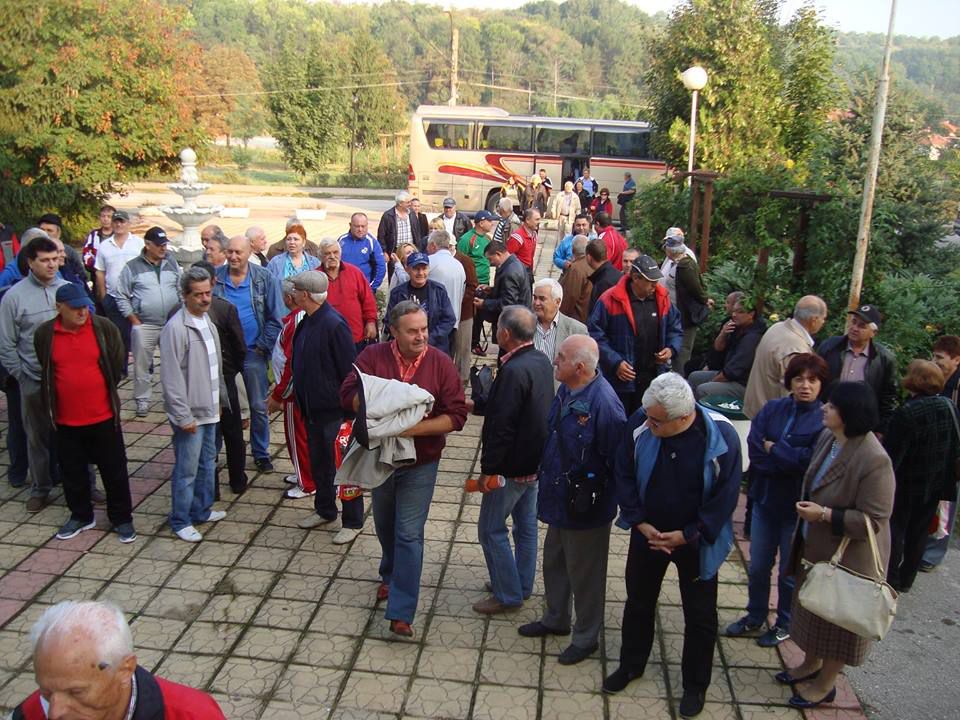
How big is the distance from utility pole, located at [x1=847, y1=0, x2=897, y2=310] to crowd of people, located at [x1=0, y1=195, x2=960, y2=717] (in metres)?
1.22

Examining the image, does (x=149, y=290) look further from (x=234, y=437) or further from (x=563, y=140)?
(x=563, y=140)

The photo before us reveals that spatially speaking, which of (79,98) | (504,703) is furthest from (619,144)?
(504,703)

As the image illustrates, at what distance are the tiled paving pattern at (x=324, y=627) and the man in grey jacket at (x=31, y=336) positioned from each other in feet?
1.19

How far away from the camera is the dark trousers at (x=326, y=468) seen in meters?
5.45

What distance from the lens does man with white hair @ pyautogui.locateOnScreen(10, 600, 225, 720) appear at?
6.89 ft

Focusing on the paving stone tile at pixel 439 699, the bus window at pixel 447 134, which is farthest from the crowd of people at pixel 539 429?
the bus window at pixel 447 134

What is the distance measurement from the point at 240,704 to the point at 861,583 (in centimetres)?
289

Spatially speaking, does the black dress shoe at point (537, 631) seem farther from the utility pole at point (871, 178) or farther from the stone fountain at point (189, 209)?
the stone fountain at point (189, 209)

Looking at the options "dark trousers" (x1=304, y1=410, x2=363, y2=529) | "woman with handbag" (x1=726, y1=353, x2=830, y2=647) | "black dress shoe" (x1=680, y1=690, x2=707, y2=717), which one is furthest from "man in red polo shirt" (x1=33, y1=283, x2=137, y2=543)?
"woman with handbag" (x1=726, y1=353, x2=830, y2=647)

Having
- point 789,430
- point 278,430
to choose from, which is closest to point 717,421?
point 789,430

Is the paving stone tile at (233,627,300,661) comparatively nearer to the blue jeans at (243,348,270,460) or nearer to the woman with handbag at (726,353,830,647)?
the blue jeans at (243,348,270,460)

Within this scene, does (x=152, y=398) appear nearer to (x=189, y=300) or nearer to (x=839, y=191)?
(x=189, y=300)

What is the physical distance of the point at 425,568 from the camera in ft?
16.9

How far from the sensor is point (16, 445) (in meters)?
6.18
